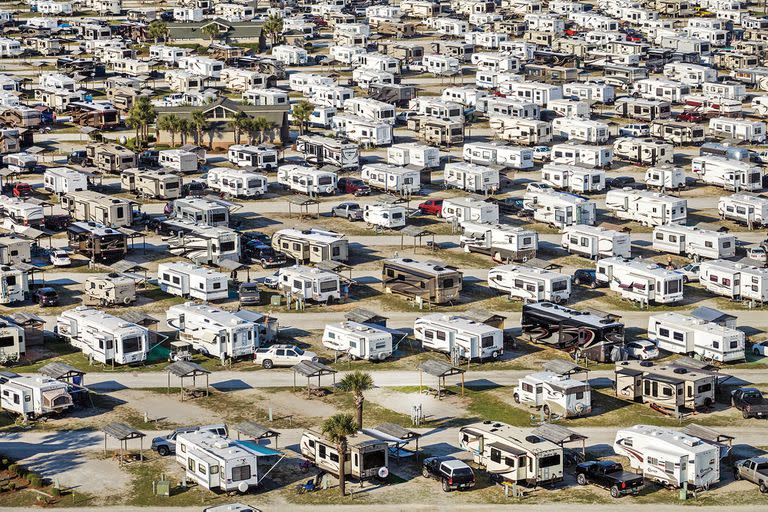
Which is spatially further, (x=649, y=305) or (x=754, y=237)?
(x=754, y=237)

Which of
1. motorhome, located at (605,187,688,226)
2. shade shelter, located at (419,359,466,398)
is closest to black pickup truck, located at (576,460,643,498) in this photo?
shade shelter, located at (419,359,466,398)

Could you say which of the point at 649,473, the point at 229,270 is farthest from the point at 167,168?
the point at 649,473

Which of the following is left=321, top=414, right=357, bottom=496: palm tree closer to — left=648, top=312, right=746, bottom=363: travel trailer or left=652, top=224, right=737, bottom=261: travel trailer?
left=648, top=312, right=746, bottom=363: travel trailer

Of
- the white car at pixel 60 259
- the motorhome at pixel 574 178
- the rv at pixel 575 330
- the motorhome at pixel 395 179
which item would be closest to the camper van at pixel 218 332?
the rv at pixel 575 330

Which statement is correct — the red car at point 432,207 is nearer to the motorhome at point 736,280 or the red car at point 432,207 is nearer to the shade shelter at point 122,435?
the motorhome at point 736,280

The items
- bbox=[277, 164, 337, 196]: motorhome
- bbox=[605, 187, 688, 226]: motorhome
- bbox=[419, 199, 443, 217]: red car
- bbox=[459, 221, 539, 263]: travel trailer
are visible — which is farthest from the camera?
bbox=[277, 164, 337, 196]: motorhome

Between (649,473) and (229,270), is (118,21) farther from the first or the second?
(649,473)
